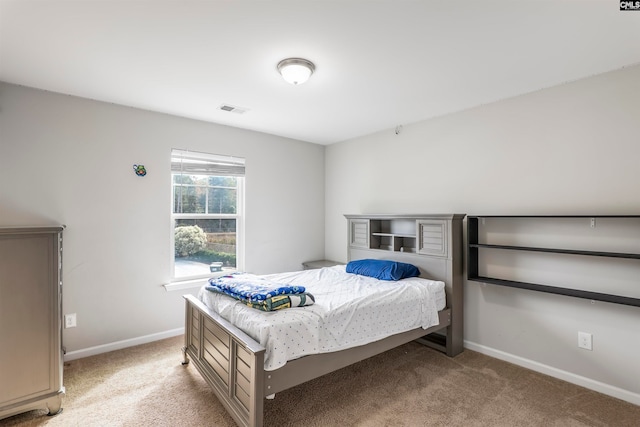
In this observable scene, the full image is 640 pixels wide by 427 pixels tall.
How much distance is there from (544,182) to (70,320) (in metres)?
4.34

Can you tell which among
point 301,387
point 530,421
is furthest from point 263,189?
point 530,421

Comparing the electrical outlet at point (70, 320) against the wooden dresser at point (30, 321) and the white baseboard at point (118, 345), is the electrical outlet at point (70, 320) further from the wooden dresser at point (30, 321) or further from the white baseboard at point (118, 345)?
the wooden dresser at point (30, 321)

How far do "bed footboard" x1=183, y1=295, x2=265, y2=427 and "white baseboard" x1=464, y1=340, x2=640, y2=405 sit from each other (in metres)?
2.32

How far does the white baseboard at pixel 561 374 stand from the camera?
2334mm

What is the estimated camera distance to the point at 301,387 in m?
2.48

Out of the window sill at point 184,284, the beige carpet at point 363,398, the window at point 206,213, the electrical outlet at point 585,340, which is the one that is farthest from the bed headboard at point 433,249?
the window sill at point 184,284

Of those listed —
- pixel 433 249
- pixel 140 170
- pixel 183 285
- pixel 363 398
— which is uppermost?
pixel 140 170

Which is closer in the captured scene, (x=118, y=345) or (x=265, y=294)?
(x=265, y=294)

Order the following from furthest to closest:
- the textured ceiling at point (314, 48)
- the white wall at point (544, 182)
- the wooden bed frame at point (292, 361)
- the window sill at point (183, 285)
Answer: the window sill at point (183, 285), the white wall at point (544, 182), the wooden bed frame at point (292, 361), the textured ceiling at point (314, 48)

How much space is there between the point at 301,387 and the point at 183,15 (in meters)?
2.60

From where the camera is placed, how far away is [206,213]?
382 centimetres

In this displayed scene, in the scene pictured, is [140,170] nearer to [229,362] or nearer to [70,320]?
[70,320]

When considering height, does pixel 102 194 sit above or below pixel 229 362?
above

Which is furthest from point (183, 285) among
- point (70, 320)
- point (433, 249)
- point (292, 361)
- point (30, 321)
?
point (433, 249)
